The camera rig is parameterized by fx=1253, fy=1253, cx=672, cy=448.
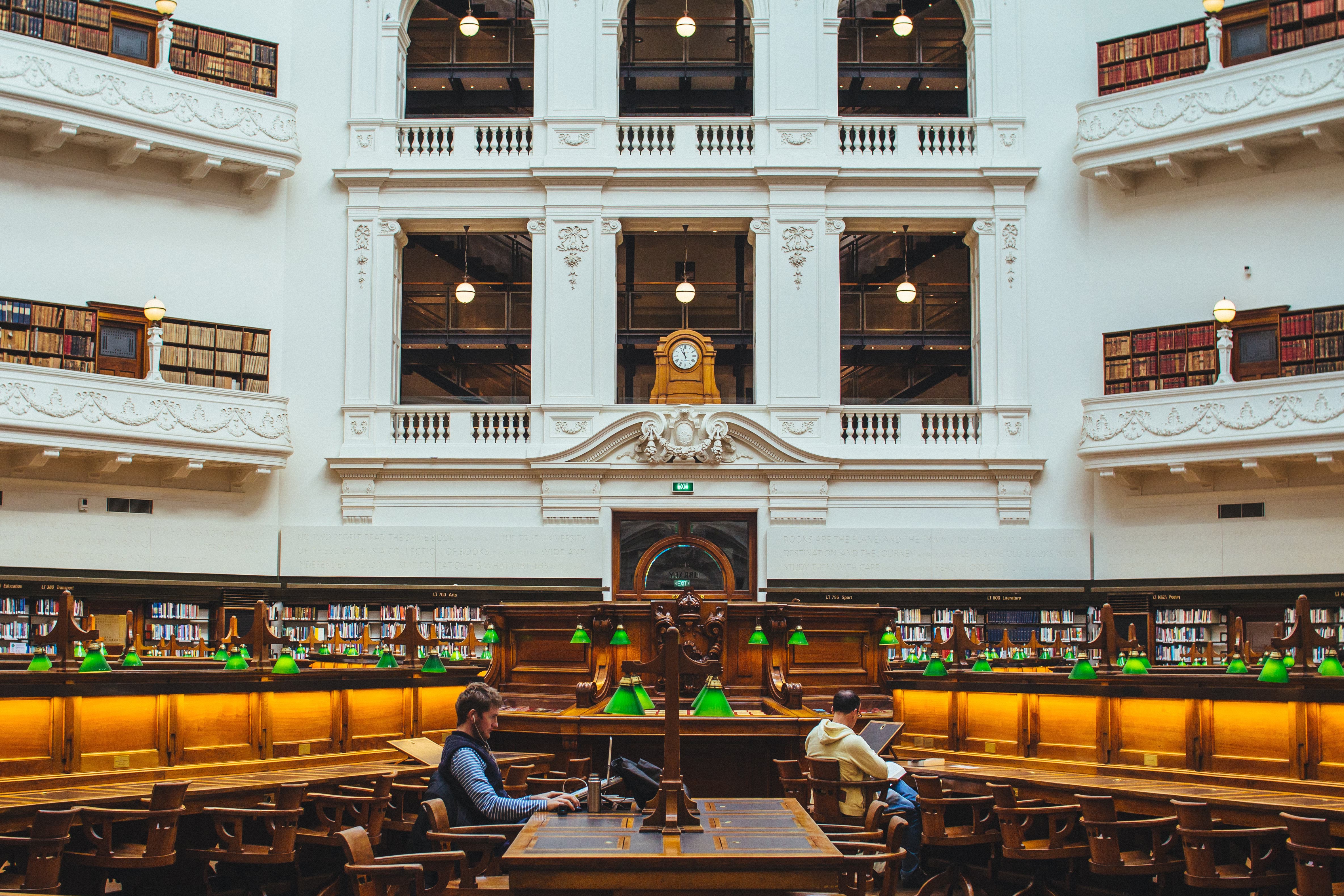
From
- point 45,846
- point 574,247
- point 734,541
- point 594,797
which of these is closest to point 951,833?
point 594,797

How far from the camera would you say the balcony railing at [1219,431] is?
13867 mm

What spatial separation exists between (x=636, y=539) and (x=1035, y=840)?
9059mm

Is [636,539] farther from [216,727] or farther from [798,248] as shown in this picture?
[216,727]

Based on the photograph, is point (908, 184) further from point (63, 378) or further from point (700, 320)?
point (63, 378)

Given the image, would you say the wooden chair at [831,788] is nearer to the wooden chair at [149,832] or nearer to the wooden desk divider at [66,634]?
the wooden chair at [149,832]

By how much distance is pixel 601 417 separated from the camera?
15.8 metres

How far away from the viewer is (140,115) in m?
15.1

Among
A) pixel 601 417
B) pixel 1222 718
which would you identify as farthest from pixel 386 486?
pixel 1222 718

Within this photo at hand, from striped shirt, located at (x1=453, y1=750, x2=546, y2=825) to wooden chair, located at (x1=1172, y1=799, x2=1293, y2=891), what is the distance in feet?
10.1

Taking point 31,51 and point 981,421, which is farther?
point 981,421

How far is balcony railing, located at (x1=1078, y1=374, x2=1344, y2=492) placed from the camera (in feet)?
45.5

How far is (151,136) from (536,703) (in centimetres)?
943

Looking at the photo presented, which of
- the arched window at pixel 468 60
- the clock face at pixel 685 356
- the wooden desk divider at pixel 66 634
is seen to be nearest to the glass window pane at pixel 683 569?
the clock face at pixel 685 356

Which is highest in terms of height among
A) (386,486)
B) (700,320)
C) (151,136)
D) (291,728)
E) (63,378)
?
(151,136)
